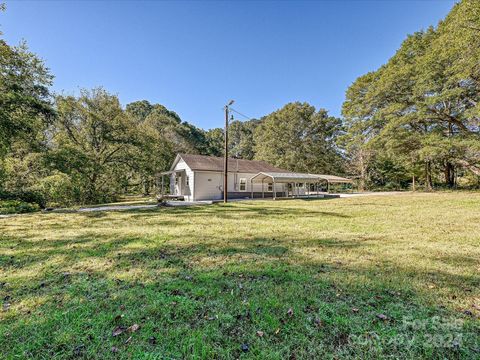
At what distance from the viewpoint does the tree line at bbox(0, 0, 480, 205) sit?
42.8ft

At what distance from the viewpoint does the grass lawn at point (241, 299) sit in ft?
6.88

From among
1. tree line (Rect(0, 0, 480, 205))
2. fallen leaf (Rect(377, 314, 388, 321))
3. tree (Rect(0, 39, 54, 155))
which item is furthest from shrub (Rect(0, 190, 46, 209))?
fallen leaf (Rect(377, 314, 388, 321))

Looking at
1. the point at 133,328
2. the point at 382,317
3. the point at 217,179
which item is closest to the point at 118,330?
the point at 133,328

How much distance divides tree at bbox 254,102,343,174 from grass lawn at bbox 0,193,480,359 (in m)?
31.0

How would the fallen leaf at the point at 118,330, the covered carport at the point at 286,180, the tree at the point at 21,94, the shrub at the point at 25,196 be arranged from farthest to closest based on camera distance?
the covered carport at the point at 286,180, the shrub at the point at 25,196, the tree at the point at 21,94, the fallen leaf at the point at 118,330

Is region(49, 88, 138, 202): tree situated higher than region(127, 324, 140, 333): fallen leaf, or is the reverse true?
region(49, 88, 138, 202): tree

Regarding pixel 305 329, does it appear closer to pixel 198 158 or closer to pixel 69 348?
pixel 69 348

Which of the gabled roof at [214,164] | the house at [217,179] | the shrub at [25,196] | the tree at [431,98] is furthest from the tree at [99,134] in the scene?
the tree at [431,98]

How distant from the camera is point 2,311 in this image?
8.91 ft

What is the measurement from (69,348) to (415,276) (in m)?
4.64

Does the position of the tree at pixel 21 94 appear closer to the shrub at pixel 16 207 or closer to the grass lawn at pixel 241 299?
the shrub at pixel 16 207

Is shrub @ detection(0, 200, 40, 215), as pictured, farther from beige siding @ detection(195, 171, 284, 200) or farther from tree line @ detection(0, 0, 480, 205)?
beige siding @ detection(195, 171, 284, 200)

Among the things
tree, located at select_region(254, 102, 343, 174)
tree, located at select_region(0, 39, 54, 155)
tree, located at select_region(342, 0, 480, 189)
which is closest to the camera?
tree, located at select_region(0, 39, 54, 155)

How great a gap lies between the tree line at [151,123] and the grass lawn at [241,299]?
10.9 metres
